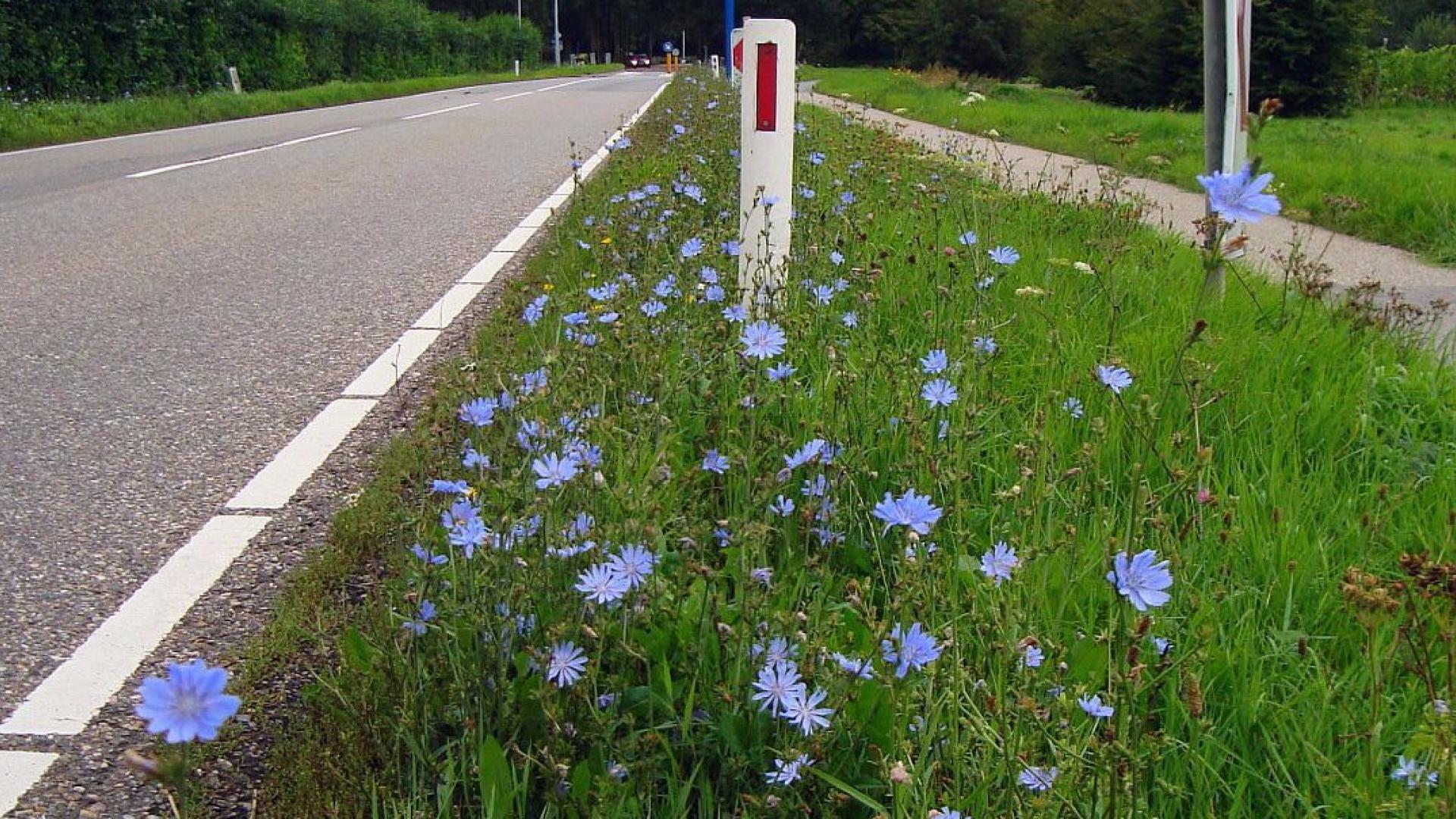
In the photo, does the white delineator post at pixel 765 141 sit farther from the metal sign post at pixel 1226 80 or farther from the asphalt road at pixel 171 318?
the asphalt road at pixel 171 318

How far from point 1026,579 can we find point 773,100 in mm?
2130

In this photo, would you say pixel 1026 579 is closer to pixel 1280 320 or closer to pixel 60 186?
pixel 1280 320

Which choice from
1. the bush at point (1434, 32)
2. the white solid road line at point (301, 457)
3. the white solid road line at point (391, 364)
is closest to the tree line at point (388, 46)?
the white solid road line at point (391, 364)

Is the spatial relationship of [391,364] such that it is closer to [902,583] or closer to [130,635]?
[130,635]

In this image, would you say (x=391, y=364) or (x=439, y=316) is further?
(x=439, y=316)

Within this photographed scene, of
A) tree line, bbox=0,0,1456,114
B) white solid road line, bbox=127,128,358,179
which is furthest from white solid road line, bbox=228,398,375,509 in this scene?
tree line, bbox=0,0,1456,114

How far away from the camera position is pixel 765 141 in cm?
401

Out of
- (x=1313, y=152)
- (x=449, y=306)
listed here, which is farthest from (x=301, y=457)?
(x=1313, y=152)

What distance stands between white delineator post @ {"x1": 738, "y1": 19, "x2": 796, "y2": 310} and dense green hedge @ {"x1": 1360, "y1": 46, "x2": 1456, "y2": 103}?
82.3ft

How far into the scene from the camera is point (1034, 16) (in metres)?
31.6

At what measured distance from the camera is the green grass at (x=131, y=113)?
46.3 feet

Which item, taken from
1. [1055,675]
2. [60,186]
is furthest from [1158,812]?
[60,186]

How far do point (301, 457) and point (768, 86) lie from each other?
5.84ft

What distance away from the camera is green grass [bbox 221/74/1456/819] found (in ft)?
5.52
